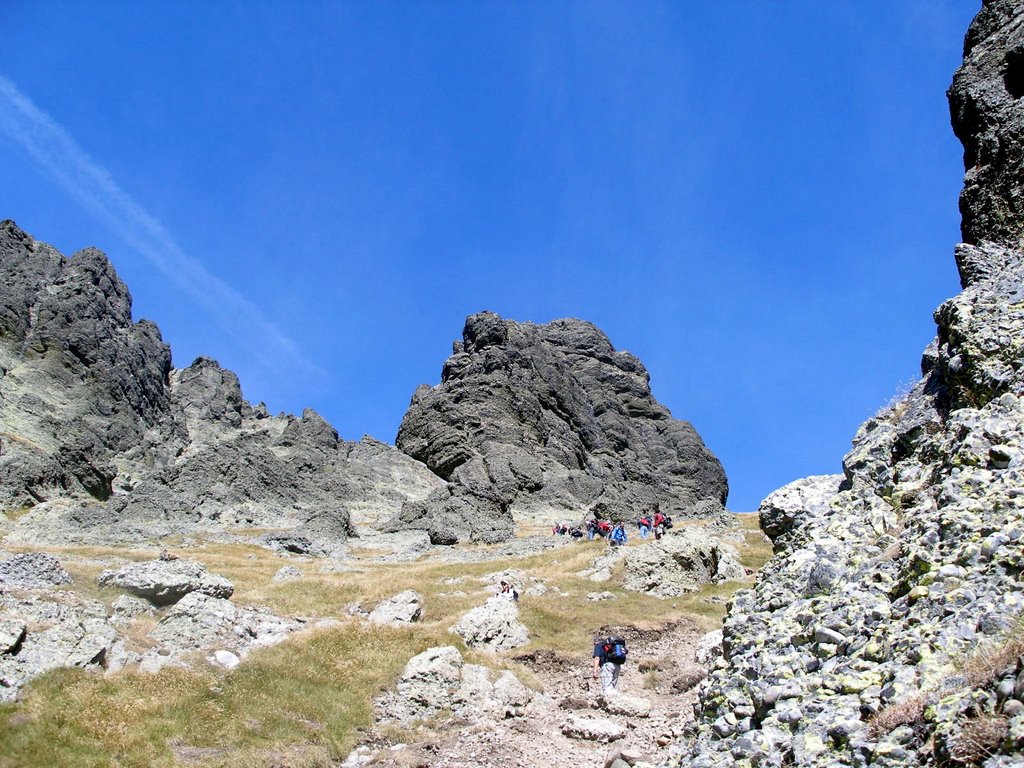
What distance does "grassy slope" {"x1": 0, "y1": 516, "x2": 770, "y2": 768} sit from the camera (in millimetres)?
16094

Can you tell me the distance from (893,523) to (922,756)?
4.65 m

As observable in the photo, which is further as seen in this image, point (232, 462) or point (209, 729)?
point (232, 462)

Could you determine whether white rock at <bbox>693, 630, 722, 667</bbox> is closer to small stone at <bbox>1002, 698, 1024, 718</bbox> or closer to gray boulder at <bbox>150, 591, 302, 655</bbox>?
gray boulder at <bbox>150, 591, 302, 655</bbox>

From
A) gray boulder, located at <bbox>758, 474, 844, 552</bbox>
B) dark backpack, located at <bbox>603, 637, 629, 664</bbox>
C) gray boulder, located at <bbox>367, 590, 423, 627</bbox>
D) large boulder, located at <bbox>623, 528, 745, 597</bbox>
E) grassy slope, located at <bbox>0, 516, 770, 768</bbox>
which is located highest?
large boulder, located at <bbox>623, 528, 745, 597</bbox>

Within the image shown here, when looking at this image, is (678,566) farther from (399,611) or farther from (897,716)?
(897,716)

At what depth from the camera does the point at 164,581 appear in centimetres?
2959

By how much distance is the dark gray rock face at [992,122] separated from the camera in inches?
595

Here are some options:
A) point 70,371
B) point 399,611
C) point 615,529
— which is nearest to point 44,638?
point 399,611

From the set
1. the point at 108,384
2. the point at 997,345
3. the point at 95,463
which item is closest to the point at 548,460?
the point at 95,463

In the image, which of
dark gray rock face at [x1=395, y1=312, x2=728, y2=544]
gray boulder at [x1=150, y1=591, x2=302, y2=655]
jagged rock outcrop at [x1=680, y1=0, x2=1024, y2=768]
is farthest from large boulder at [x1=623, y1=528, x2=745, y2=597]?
dark gray rock face at [x1=395, y1=312, x2=728, y2=544]

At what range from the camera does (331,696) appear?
69.1 feet

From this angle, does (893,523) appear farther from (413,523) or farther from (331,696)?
(413,523)

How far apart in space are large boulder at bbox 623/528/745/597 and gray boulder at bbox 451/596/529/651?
10295 millimetres

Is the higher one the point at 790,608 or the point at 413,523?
the point at 413,523
